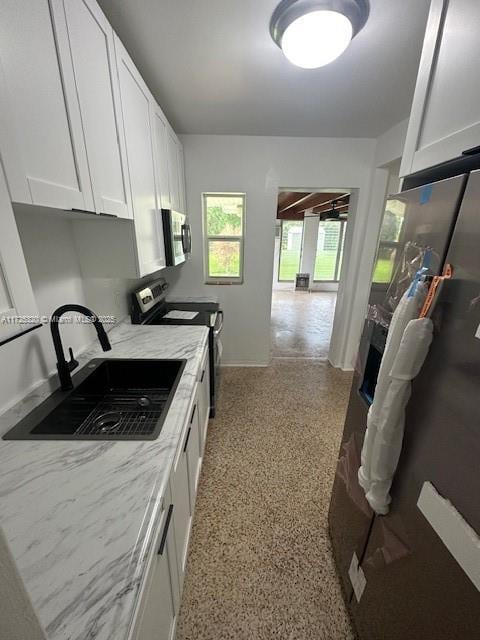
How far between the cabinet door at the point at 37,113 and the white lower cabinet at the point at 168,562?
3.03 ft

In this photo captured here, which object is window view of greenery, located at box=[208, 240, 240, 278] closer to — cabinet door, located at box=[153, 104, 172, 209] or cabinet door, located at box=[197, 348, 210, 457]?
cabinet door, located at box=[153, 104, 172, 209]

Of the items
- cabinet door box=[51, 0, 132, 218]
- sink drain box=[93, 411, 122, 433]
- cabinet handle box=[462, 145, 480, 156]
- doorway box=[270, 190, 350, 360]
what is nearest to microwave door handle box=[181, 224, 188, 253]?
cabinet door box=[51, 0, 132, 218]

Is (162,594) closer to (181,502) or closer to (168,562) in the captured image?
(168,562)

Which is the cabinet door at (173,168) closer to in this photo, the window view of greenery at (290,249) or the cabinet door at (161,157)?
the cabinet door at (161,157)

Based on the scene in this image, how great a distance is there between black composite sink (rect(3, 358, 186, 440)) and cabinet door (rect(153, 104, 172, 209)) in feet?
3.74

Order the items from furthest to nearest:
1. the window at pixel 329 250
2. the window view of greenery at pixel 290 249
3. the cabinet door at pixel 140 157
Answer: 1. the window view of greenery at pixel 290 249
2. the window at pixel 329 250
3. the cabinet door at pixel 140 157

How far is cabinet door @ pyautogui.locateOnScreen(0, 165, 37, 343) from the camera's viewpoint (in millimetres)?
561

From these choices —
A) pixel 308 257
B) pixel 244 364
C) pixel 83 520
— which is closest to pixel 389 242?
pixel 83 520

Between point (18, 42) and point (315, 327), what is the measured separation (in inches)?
176

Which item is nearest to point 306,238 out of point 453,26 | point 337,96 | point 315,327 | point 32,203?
point 315,327

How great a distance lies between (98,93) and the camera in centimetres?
98

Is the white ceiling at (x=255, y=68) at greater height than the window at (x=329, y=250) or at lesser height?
greater

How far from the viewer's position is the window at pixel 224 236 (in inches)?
105

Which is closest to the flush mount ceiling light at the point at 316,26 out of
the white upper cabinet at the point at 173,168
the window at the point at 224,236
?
the white upper cabinet at the point at 173,168
